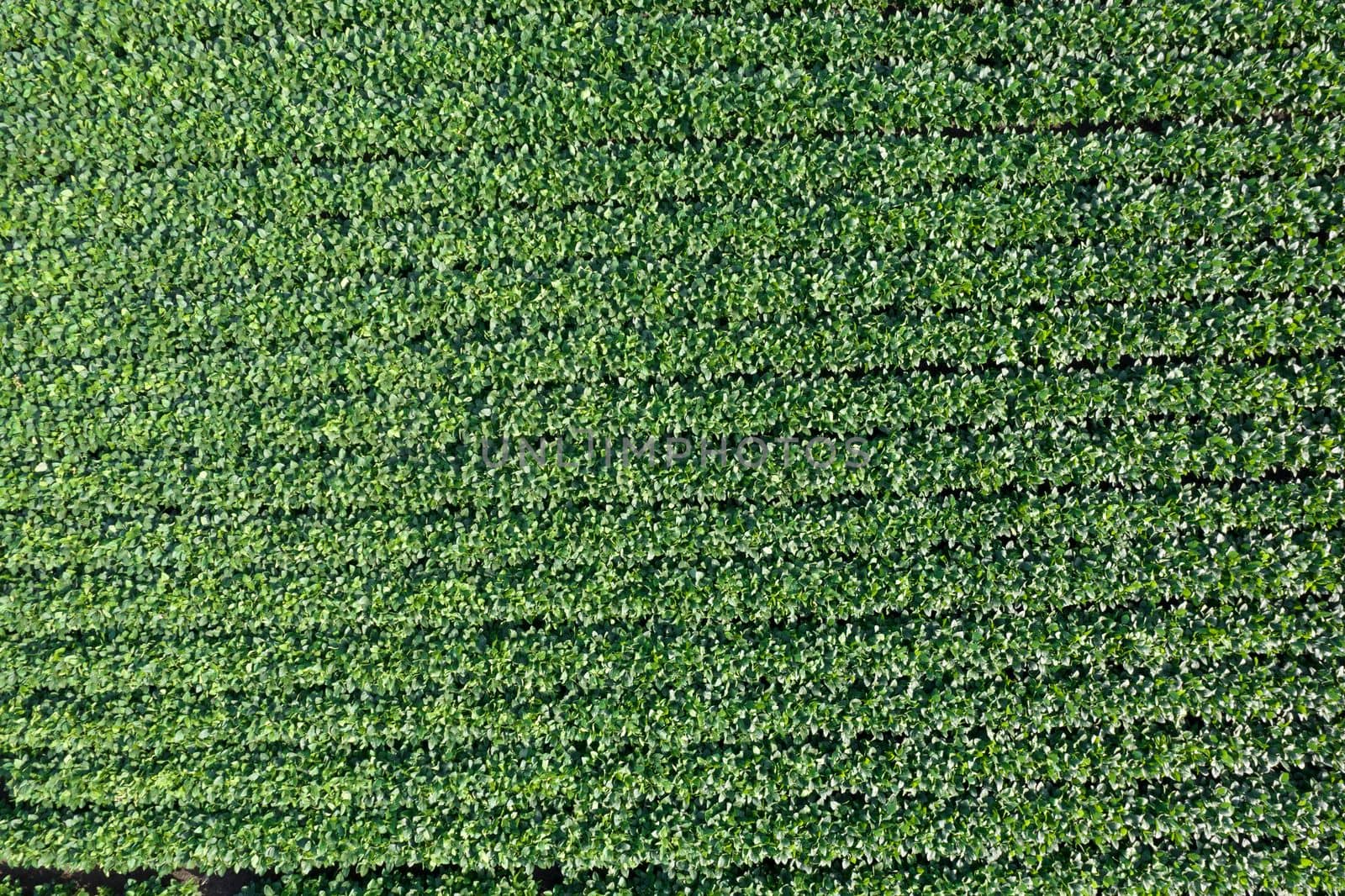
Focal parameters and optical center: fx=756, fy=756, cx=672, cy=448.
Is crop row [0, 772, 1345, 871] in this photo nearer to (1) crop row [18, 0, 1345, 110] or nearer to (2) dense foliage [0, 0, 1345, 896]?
(2) dense foliage [0, 0, 1345, 896]

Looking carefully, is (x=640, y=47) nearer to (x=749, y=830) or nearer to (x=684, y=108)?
(x=684, y=108)

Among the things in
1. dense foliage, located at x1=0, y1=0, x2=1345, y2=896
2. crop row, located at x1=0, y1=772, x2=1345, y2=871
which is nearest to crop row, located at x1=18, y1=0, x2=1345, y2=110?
dense foliage, located at x1=0, y1=0, x2=1345, y2=896

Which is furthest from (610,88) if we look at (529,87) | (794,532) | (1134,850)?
(1134,850)

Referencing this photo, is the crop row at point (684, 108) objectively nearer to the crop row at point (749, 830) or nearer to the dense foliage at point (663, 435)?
the dense foliage at point (663, 435)

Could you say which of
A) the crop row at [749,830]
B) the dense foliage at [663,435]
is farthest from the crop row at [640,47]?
the crop row at [749,830]

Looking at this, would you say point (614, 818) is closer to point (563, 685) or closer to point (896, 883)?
→ point (563, 685)

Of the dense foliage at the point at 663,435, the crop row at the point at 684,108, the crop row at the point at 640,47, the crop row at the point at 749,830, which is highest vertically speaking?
the crop row at the point at 640,47

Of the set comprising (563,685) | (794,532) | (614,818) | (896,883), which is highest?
(794,532)

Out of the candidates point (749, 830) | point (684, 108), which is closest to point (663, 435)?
point (684, 108)

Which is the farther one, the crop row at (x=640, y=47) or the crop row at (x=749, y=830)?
the crop row at (x=640, y=47)
